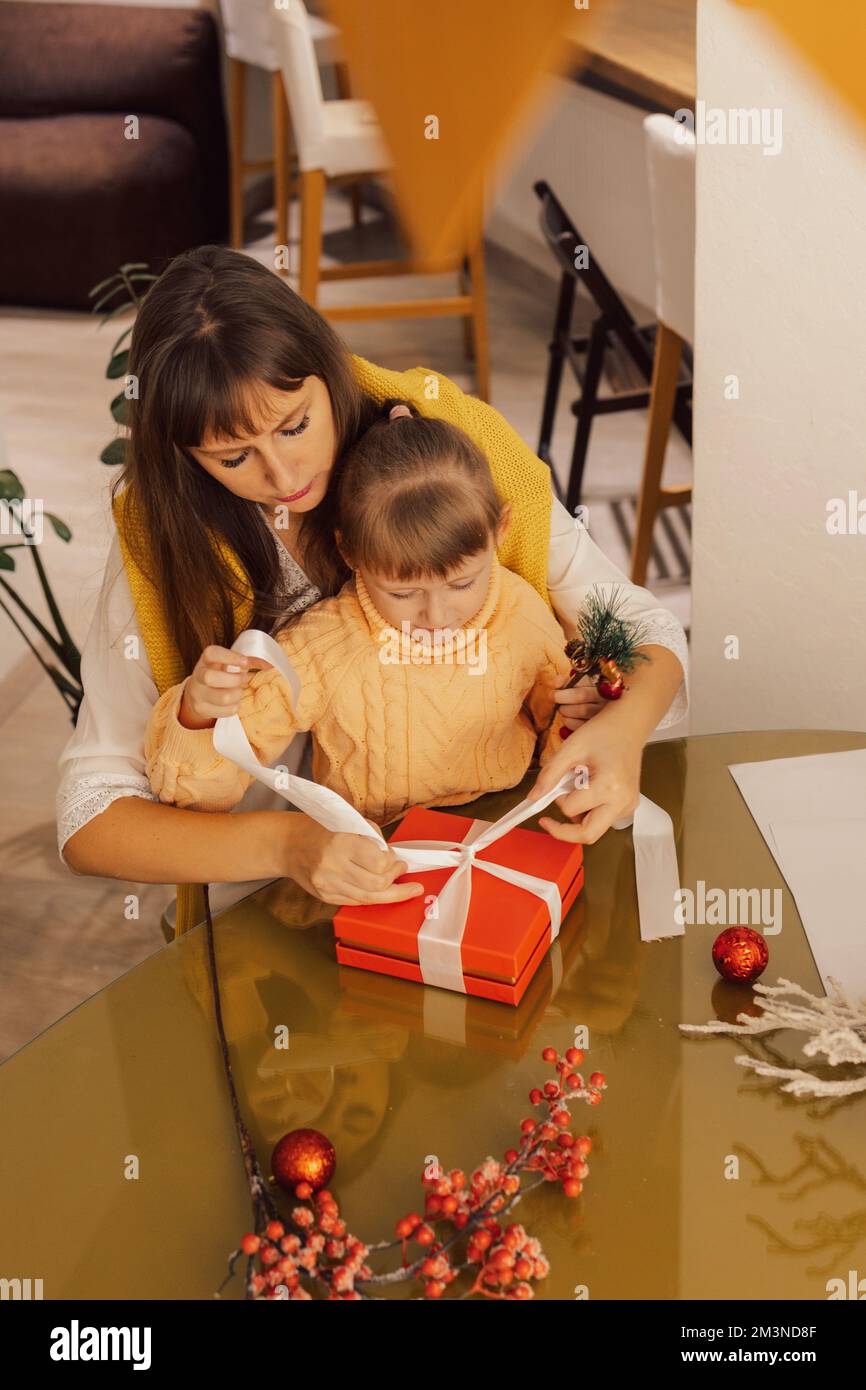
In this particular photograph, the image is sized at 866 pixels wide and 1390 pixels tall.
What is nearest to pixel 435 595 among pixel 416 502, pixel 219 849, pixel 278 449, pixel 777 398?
pixel 416 502

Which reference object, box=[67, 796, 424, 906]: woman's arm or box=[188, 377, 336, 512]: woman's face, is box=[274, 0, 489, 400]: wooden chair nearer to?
box=[188, 377, 336, 512]: woman's face

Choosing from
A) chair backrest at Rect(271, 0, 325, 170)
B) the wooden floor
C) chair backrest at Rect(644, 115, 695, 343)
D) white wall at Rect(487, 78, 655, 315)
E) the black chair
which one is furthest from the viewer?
white wall at Rect(487, 78, 655, 315)

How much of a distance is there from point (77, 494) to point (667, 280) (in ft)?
5.65

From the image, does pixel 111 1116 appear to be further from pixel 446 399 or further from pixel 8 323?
pixel 8 323

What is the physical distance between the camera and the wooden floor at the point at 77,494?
2.19 metres

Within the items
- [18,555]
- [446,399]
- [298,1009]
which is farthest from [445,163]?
[298,1009]

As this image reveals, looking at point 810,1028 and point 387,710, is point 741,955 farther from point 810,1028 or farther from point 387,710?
point 387,710

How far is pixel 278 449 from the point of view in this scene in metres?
1.17

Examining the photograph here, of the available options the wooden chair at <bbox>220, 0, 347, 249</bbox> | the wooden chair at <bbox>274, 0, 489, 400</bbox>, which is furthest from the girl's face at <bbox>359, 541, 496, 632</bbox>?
the wooden chair at <bbox>220, 0, 347, 249</bbox>

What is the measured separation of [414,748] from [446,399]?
1.24ft

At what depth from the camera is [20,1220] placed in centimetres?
92

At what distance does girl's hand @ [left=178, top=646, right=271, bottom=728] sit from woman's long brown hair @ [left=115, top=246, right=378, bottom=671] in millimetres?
A: 146

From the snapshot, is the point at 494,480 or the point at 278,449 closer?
the point at 278,449

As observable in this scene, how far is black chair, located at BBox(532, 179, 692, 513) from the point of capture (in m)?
2.80
